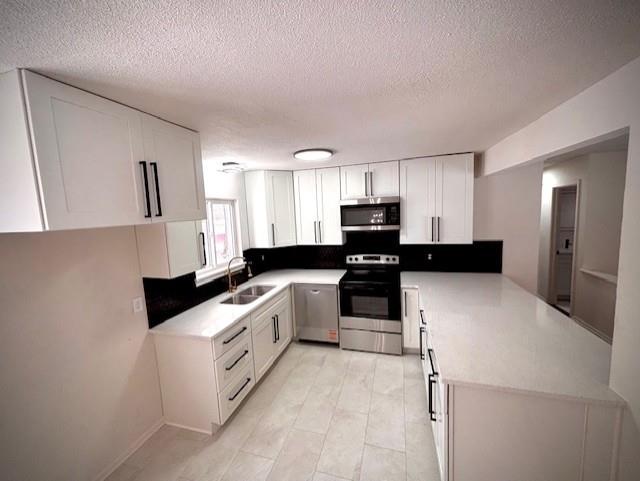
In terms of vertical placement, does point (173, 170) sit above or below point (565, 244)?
above

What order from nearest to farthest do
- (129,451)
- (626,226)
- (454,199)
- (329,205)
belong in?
(626,226) < (129,451) < (454,199) < (329,205)

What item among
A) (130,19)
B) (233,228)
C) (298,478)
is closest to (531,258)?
(298,478)

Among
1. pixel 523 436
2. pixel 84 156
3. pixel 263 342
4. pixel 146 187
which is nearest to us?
pixel 84 156

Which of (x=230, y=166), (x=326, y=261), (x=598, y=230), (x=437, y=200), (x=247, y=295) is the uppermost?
(x=230, y=166)

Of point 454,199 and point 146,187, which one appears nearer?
point 146,187

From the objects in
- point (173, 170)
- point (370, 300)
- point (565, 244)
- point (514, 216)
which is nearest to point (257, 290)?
point (370, 300)

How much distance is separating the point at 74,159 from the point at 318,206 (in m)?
2.51

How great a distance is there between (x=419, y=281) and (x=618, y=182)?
277cm

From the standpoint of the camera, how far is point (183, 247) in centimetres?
212

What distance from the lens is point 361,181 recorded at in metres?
3.15

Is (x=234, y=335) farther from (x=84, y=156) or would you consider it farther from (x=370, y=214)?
(x=370, y=214)

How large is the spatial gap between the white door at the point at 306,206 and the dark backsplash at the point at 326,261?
37 centimetres

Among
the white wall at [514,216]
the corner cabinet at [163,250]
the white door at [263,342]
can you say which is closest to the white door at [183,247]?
the corner cabinet at [163,250]

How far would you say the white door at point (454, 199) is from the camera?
9.23 feet
